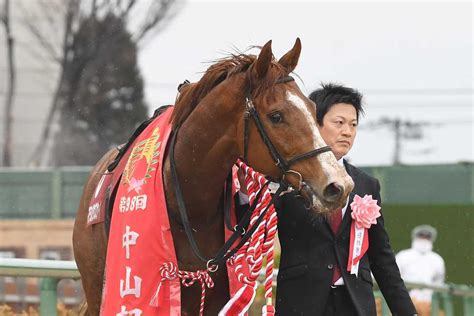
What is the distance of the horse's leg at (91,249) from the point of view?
560 cm

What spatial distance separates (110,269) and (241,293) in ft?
2.10

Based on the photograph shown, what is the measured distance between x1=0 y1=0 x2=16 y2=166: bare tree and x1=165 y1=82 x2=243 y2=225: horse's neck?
12.8 meters

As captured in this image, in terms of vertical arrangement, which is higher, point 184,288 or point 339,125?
point 339,125

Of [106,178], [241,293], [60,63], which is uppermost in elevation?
[60,63]

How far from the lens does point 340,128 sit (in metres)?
4.96

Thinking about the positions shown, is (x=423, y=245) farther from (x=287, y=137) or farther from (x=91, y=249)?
(x=287, y=137)

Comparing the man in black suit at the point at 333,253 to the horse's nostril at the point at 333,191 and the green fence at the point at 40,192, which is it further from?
the green fence at the point at 40,192

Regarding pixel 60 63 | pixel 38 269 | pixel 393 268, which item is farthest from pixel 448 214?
pixel 393 268

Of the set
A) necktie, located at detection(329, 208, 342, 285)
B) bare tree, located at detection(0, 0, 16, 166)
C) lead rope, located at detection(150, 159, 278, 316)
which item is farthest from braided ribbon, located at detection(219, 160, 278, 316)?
bare tree, located at detection(0, 0, 16, 166)

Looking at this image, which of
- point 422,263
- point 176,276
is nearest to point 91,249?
point 176,276

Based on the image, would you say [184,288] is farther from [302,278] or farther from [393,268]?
[393,268]

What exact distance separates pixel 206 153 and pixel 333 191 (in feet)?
2.61

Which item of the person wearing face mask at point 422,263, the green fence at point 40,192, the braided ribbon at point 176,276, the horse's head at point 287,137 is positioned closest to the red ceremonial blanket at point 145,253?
the braided ribbon at point 176,276

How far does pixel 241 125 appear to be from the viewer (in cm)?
471
